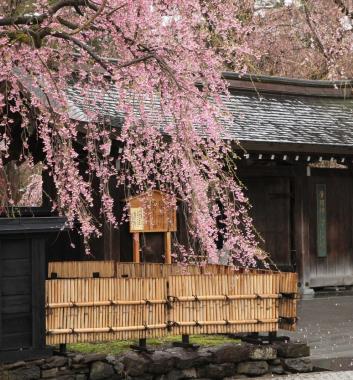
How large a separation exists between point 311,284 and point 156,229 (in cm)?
476

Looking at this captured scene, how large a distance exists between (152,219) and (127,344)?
13.5 ft

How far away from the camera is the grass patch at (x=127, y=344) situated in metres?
9.66

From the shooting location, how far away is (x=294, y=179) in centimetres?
1731

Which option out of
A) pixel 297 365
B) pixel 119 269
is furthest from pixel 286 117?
pixel 297 365

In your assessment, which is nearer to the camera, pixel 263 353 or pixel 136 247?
pixel 263 353

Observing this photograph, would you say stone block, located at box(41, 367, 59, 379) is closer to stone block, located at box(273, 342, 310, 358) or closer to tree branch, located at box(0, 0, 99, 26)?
stone block, located at box(273, 342, 310, 358)

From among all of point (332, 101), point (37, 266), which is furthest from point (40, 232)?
point (332, 101)

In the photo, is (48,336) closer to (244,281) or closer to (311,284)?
(244,281)

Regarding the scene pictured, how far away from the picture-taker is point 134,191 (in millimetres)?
14523

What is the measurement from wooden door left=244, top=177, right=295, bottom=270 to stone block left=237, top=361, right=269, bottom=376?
739 cm

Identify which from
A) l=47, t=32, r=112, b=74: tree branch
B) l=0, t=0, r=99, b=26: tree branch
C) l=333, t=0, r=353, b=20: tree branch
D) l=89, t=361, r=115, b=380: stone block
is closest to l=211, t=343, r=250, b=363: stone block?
l=89, t=361, r=115, b=380: stone block

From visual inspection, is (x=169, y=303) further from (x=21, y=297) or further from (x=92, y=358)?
(x=21, y=297)

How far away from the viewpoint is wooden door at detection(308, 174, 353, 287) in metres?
17.7

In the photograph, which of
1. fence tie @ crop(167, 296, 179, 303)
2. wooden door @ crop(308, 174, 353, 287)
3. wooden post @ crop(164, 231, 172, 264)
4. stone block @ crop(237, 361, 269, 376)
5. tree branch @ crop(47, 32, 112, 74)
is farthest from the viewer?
wooden door @ crop(308, 174, 353, 287)
